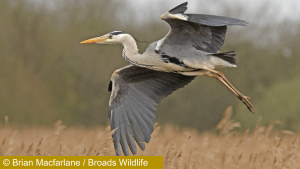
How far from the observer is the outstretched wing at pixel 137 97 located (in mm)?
4500

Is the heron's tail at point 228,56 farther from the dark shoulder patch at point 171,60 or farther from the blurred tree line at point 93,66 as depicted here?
the blurred tree line at point 93,66

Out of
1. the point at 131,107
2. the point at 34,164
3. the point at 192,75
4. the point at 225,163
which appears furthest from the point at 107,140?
the point at 192,75

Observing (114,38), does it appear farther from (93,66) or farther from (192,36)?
(93,66)

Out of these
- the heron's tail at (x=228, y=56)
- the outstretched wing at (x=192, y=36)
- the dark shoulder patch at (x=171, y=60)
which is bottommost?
the dark shoulder patch at (x=171, y=60)

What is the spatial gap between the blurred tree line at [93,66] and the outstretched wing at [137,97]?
7.40 m

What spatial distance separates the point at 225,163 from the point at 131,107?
169 centimetres

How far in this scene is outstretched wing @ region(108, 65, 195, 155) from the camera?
450 cm

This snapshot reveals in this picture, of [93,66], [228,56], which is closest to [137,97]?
[228,56]

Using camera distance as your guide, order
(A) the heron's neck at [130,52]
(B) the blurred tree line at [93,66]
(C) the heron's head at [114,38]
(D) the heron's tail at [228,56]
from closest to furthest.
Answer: (D) the heron's tail at [228,56]
(A) the heron's neck at [130,52]
(C) the heron's head at [114,38]
(B) the blurred tree line at [93,66]

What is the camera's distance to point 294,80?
475 inches

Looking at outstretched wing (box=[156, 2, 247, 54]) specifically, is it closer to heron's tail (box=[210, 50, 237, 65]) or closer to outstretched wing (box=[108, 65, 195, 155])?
heron's tail (box=[210, 50, 237, 65])

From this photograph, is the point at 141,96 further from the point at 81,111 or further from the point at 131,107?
the point at 81,111

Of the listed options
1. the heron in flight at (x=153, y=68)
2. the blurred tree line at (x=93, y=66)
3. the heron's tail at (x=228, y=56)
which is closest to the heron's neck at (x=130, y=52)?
the heron in flight at (x=153, y=68)

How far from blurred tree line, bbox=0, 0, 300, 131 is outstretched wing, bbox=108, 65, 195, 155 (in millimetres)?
7395
